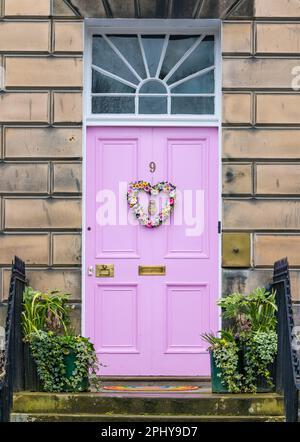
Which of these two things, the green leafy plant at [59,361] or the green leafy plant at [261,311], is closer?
the green leafy plant at [59,361]

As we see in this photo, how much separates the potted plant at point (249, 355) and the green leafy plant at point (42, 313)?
1430 mm

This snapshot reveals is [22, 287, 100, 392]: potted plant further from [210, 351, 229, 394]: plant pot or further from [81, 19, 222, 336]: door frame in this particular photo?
[81, 19, 222, 336]: door frame

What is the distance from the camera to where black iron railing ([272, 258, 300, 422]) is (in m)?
9.64

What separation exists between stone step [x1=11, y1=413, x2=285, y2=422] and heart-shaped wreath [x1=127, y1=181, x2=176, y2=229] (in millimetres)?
2468

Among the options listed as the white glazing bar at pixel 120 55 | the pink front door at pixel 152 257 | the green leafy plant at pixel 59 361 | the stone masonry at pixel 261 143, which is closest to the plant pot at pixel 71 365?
the green leafy plant at pixel 59 361

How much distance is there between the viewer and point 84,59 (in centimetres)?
1176

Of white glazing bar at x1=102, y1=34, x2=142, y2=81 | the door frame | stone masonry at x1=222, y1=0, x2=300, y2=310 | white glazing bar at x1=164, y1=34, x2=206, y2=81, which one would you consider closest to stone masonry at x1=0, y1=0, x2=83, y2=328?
the door frame

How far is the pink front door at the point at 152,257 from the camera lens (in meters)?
11.6

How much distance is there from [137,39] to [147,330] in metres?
2.90

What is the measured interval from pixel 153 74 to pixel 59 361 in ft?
10.8

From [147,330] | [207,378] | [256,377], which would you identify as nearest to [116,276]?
[147,330]

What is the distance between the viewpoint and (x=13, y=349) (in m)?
9.95

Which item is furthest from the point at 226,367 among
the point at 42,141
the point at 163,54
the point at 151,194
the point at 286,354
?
the point at 163,54

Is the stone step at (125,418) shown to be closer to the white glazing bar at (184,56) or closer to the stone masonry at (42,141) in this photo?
the stone masonry at (42,141)
